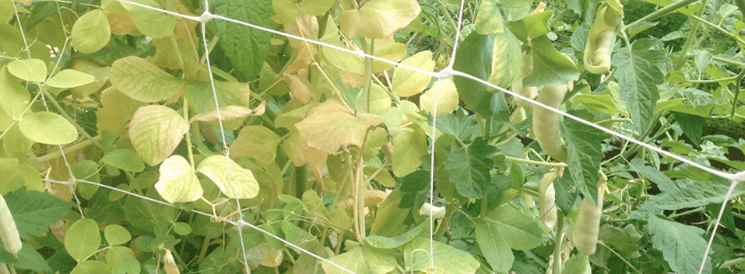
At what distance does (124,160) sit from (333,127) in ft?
0.53

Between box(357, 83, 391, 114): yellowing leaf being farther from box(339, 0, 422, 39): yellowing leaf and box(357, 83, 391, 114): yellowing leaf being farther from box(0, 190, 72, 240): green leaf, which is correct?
box(0, 190, 72, 240): green leaf

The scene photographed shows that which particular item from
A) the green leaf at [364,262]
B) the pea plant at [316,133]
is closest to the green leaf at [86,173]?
the pea plant at [316,133]

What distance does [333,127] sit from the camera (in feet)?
1.28

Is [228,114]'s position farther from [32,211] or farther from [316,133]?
[32,211]

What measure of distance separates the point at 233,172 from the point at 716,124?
1.75 m

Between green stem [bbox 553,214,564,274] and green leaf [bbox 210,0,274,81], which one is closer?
green leaf [bbox 210,0,274,81]

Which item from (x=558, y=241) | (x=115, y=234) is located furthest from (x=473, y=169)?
(x=115, y=234)

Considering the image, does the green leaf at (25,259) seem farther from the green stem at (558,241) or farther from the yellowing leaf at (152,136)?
the green stem at (558,241)

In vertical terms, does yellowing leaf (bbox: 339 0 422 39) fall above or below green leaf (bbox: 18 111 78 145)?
above

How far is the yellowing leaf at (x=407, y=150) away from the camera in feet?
1.44

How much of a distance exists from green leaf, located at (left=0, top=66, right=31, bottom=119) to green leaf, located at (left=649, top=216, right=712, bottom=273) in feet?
1.68

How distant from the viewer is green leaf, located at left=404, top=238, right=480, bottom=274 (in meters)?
0.40

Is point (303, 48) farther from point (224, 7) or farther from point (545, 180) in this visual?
point (545, 180)

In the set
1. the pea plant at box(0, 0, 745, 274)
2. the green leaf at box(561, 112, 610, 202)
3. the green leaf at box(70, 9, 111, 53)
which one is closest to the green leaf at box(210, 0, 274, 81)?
the pea plant at box(0, 0, 745, 274)
